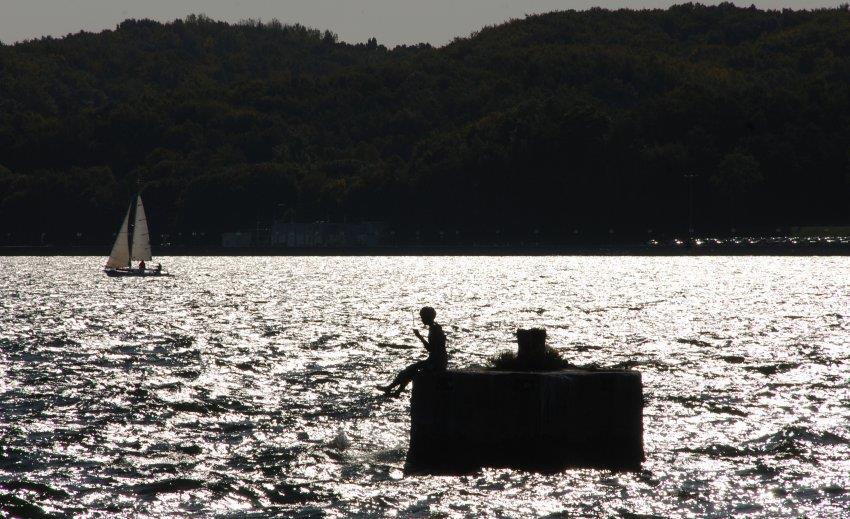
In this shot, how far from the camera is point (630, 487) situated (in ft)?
96.4

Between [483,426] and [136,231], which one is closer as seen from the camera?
[483,426]

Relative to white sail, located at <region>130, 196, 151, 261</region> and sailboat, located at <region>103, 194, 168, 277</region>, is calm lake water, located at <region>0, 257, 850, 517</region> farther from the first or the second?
white sail, located at <region>130, 196, 151, 261</region>

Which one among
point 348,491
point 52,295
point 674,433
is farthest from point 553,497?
point 52,295

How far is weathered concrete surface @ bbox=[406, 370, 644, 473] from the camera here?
27.7 m

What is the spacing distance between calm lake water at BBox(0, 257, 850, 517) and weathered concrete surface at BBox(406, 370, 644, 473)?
0.95 meters

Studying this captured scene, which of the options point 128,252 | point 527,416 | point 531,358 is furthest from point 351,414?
point 128,252

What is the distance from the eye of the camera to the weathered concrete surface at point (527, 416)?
27.7m

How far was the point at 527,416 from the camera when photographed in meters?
27.8

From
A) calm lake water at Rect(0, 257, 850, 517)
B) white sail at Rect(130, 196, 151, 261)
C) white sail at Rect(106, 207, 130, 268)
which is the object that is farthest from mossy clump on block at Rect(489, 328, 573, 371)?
white sail at Rect(106, 207, 130, 268)

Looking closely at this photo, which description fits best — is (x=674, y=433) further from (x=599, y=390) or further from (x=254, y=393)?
(x=254, y=393)

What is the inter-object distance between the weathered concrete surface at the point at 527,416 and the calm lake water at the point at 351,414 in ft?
3.13

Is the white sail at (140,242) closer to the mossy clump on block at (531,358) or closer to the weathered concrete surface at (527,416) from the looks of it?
the mossy clump on block at (531,358)

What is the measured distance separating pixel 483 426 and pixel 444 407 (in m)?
0.96

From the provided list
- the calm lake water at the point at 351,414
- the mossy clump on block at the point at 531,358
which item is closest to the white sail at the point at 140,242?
the calm lake water at the point at 351,414
